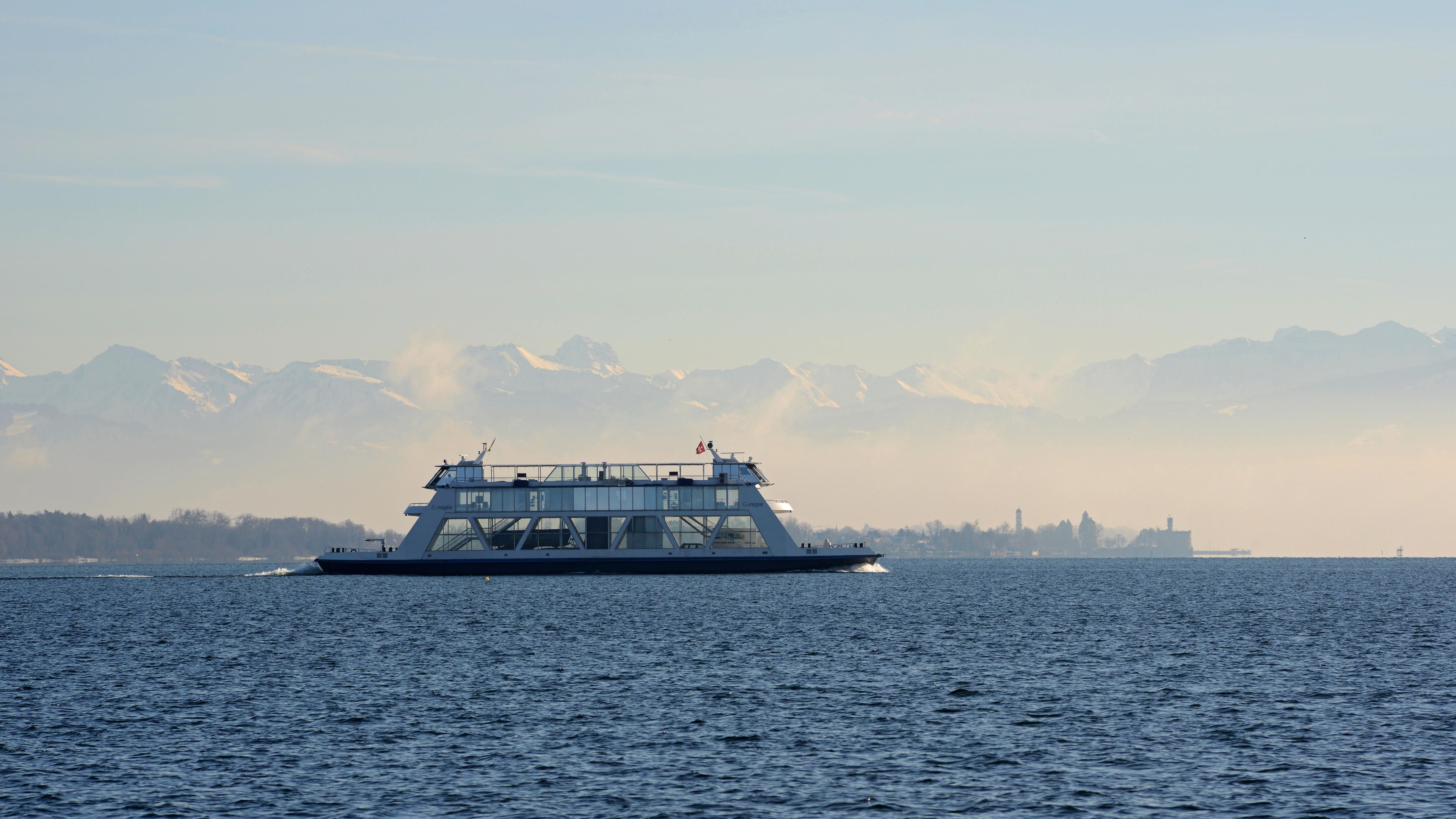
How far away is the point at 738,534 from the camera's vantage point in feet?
396

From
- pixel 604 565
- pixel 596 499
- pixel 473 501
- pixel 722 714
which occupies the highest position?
pixel 596 499

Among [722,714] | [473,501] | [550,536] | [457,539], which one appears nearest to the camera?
[722,714]

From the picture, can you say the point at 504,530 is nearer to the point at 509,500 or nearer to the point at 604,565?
the point at 509,500

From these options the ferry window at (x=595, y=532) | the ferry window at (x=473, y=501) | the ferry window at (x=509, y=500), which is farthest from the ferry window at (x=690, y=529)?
the ferry window at (x=473, y=501)

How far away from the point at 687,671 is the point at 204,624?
129 feet

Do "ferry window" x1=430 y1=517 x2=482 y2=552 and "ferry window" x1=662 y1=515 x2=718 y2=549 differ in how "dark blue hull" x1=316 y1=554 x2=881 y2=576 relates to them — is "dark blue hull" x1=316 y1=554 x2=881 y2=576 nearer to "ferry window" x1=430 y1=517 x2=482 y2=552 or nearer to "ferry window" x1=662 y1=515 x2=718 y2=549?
"ferry window" x1=430 y1=517 x2=482 y2=552

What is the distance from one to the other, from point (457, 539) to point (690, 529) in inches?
787

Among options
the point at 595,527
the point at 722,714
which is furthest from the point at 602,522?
Result: the point at 722,714

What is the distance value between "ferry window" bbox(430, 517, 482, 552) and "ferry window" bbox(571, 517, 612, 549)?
860 centimetres

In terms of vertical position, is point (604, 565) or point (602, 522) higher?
point (602, 522)

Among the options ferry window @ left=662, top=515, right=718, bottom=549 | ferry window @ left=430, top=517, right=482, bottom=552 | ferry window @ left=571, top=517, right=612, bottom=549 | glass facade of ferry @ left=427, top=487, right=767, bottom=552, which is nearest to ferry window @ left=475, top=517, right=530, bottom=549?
glass facade of ferry @ left=427, top=487, right=767, bottom=552

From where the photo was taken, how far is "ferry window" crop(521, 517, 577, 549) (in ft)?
403

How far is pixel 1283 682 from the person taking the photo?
173ft

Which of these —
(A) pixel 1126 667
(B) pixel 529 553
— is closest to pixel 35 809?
(A) pixel 1126 667
